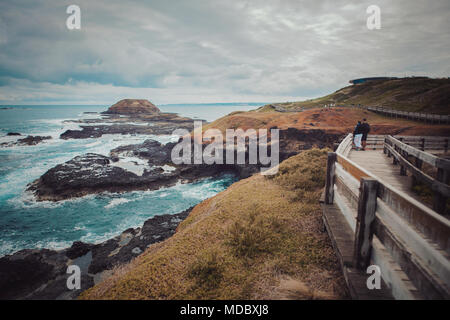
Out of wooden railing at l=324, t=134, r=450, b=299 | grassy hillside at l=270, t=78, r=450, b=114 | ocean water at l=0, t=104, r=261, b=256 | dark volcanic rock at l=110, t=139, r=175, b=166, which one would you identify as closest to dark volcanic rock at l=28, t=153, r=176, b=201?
ocean water at l=0, t=104, r=261, b=256

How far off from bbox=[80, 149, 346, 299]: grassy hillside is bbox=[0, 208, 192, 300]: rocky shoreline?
8137mm

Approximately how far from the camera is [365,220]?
3.50 meters

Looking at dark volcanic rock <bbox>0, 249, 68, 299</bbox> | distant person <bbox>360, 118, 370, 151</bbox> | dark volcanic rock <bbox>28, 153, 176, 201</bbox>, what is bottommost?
dark volcanic rock <bbox>0, 249, 68, 299</bbox>

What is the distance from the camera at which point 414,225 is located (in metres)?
2.71

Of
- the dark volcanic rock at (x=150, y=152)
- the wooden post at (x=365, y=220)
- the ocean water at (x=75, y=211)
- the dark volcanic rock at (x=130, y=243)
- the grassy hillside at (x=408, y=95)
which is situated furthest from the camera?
the grassy hillside at (x=408, y=95)

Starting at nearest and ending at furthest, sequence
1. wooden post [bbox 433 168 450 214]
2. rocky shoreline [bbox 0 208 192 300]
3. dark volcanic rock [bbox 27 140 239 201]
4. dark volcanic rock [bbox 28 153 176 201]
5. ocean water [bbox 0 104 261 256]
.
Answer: wooden post [bbox 433 168 450 214]
rocky shoreline [bbox 0 208 192 300]
ocean water [bbox 0 104 261 256]
dark volcanic rock [bbox 28 153 176 201]
dark volcanic rock [bbox 27 140 239 201]

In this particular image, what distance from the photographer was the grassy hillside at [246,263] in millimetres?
4523

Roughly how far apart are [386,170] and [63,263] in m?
19.1

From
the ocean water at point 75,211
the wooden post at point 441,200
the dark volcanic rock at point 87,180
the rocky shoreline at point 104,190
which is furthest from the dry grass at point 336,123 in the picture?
the wooden post at point 441,200

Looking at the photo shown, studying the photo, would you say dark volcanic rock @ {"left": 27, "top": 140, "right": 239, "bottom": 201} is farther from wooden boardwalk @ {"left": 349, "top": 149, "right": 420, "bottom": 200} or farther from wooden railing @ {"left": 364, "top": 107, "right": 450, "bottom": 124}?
wooden railing @ {"left": 364, "top": 107, "right": 450, "bottom": 124}

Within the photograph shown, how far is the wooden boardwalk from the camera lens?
655 centimetres

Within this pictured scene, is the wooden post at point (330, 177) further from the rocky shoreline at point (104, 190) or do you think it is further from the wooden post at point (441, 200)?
the rocky shoreline at point (104, 190)

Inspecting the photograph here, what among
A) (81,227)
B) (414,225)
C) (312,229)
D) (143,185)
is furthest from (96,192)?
(414,225)

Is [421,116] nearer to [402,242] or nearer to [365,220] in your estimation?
[365,220]
